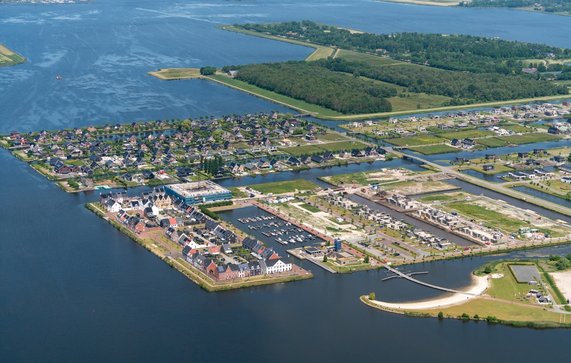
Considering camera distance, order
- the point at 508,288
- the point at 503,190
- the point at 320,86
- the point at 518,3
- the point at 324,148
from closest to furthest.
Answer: the point at 508,288, the point at 503,190, the point at 324,148, the point at 320,86, the point at 518,3

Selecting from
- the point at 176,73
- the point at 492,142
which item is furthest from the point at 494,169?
the point at 176,73

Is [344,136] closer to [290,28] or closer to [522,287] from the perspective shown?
[522,287]

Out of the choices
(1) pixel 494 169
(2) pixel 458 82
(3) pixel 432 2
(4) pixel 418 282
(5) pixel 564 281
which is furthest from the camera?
(3) pixel 432 2

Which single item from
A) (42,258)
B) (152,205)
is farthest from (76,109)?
(42,258)

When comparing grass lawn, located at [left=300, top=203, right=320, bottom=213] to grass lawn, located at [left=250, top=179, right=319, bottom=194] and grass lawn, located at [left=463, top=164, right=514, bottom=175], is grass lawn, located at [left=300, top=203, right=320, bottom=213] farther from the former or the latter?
grass lawn, located at [left=463, top=164, right=514, bottom=175]

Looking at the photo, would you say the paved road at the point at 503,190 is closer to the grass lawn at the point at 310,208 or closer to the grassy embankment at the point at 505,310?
the grass lawn at the point at 310,208

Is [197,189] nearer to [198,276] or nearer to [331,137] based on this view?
[198,276]
